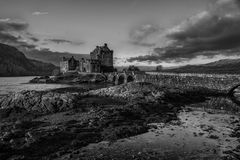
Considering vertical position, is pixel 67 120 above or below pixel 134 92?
below

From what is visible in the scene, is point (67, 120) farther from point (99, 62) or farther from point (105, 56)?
point (105, 56)

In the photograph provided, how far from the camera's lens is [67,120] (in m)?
22.1

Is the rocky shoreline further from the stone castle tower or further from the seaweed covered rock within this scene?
the stone castle tower

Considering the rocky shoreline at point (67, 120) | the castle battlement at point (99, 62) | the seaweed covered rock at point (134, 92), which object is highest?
the castle battlement at point (99, 62)

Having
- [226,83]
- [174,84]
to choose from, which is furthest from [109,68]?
[226,83]

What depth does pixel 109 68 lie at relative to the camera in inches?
4985

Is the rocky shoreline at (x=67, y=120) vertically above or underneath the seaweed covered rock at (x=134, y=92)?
underneath

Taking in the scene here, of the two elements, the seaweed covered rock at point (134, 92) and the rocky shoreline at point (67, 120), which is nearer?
the rocky shoreline at point (67, 120)

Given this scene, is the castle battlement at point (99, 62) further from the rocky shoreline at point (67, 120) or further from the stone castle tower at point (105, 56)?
the rocky shoreline at point (67, 120)

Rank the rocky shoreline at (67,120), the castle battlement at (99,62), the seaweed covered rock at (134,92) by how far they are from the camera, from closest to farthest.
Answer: the rocky shoreline at (67,120) < the seaweed covered rock at (134,92) < the castle battlement at (99,62)

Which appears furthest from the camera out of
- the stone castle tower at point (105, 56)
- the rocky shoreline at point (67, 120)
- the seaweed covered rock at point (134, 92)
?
the stone castle tower at point (105, 56)

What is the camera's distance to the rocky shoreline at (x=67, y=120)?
1477 cm

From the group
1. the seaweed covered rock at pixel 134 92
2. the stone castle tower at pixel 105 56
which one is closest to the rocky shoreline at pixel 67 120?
the seaweed covered rock at pixel 134 92

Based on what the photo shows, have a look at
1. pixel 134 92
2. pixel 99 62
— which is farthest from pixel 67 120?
pixel 99 62
